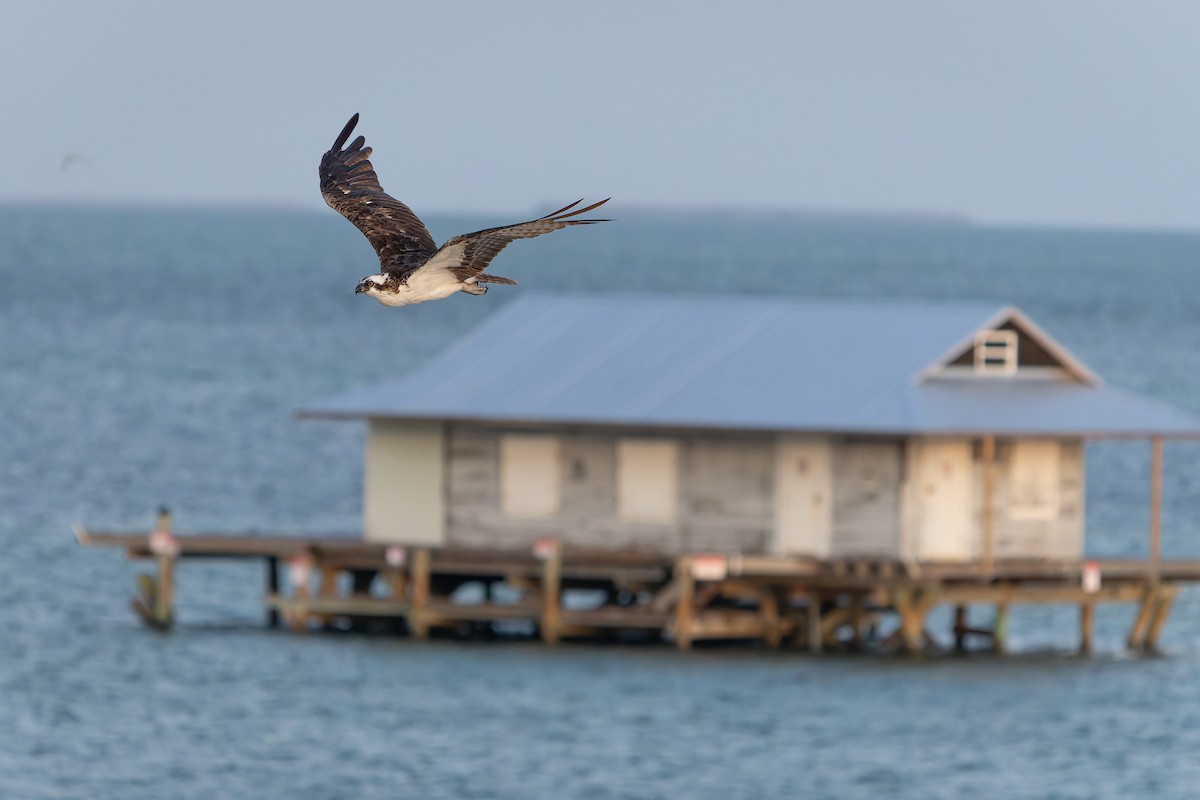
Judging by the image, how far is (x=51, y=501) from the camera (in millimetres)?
57000

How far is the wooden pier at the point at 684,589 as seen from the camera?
35.0 meters

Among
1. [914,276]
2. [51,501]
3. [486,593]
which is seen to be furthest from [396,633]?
[914,276]

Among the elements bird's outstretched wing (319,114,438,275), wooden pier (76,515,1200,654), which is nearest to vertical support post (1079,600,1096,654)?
wooden pier (76,515,1200,654)

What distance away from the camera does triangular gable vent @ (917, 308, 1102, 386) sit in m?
36.5

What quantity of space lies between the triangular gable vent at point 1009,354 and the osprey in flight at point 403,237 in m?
19.7

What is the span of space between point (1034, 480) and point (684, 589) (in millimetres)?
4533

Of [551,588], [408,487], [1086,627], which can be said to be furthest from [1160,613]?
[408,487]

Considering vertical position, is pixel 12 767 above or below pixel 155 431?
below

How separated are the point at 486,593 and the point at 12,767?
8.19 m

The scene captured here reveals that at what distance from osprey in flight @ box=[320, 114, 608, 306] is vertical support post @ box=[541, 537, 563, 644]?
18142 millimetres

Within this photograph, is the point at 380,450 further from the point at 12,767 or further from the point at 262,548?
the point at 12,767

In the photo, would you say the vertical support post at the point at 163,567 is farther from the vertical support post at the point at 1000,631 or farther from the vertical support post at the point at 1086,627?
the vertical support post at the point at 1086,627

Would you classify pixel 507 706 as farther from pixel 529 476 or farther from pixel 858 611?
pixel 858 611

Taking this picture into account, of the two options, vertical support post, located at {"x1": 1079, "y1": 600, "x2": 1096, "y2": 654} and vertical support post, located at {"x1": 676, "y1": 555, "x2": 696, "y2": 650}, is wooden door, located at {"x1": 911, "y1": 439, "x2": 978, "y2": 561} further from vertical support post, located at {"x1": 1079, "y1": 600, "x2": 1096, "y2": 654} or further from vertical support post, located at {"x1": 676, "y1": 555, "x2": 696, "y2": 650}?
vertical support post, located at {"x1": 1079, "y1": 600, "x2": 1096, "y2": 654}
